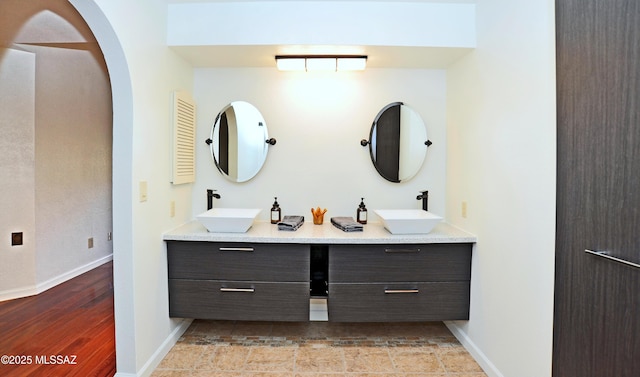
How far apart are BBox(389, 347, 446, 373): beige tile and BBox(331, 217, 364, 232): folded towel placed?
2.94 ft

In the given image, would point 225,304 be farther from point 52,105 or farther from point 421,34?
point 52,105

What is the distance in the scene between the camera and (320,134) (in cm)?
300

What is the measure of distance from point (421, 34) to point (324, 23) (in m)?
0.68

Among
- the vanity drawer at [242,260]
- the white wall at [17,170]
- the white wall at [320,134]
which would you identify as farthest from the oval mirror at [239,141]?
the white wall at [17,170]

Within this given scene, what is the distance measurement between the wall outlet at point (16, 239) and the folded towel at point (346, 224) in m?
3.02

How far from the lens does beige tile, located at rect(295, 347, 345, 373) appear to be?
7.42 feet

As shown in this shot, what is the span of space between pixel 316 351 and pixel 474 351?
42.6 inches

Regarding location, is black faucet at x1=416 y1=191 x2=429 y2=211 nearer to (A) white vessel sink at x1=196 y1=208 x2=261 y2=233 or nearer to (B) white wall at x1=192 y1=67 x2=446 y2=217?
(B) white wall at x1=192 y1=67 x2=446 y2=217

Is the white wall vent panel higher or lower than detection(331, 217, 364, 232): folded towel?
higher

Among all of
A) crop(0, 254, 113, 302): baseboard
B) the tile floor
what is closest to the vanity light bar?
the tile floor

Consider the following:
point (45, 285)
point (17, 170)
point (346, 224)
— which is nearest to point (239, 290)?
point (346, 224)

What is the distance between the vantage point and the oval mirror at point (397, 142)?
9.72ft

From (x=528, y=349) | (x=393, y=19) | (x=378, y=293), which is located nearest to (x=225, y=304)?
(x=378, y=293)

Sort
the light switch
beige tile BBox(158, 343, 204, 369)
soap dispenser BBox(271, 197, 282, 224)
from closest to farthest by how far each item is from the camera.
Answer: the light switch
beige tile BBox(158, 343, 204, 369)
soap dispenser BBox(271, 197, 282, 224)
